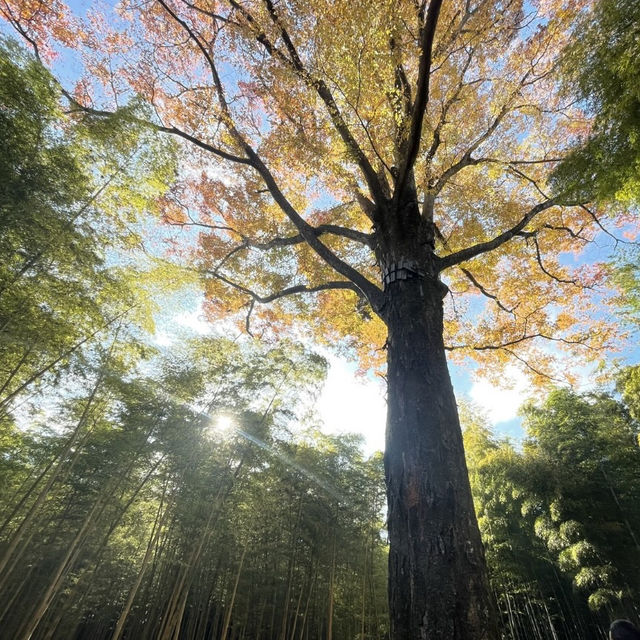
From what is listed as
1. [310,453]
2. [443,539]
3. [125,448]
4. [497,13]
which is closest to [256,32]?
[497,13]

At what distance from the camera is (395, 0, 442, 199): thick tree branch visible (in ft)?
6.05

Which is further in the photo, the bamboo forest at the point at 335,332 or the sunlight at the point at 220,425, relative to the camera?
Answer: the sunlight at the point at 220,425

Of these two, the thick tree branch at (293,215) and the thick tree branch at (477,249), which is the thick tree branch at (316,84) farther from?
the thick tree branch at (477,249)

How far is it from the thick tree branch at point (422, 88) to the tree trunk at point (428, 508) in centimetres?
124

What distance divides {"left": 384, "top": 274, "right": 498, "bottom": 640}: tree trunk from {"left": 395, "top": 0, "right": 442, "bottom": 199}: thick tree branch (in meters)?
1.24

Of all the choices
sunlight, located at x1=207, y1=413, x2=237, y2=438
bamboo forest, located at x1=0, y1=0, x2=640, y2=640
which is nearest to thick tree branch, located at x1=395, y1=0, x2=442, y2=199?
bamboo forest, located at x1=0, y1=0, x2=640, y2=640

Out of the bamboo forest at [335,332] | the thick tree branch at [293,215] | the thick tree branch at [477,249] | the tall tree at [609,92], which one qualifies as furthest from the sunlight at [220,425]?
the tall tree at [609,92]

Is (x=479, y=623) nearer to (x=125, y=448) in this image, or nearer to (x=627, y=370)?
(x=125, y=448)

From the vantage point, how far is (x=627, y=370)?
7.31m

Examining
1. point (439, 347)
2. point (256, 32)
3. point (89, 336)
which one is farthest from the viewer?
point (89, 336)

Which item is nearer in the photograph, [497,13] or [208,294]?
[497,13]

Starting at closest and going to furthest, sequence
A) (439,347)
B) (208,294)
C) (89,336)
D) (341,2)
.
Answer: (439,347) → (341,2) → (89,336) → (208,294)

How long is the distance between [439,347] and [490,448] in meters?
11.8

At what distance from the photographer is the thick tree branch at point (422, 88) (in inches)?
72.6
